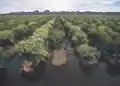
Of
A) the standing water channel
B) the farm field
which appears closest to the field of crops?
the farm field

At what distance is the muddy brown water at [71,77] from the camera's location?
160cm

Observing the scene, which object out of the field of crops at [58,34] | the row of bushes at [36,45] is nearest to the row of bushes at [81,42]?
the field of crops at [58,34]

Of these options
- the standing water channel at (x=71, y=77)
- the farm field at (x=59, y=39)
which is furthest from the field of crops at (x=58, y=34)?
the standing water channel at (x=71, y=77)

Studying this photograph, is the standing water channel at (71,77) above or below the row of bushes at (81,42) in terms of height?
below

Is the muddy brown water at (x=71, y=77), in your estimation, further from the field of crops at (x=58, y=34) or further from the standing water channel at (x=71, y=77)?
the field of crops at (x=58, y=34)

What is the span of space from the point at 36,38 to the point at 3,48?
13.7 inches

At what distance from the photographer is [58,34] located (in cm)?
167

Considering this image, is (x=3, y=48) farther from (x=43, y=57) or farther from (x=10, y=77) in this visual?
(x=43, y=57)

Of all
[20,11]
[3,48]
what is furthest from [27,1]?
[3,48]

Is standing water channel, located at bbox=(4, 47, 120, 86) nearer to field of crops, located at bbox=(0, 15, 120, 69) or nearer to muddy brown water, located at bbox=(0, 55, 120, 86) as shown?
muddy brown water, located at bbox=(0, 55, 120, 86)

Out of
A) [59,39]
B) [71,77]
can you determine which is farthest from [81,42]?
[71,77]

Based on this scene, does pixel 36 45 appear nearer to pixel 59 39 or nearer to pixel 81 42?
pixel 59 39

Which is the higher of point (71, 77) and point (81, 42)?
point (81, 42)

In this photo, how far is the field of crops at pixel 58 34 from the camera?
64.6 inches
